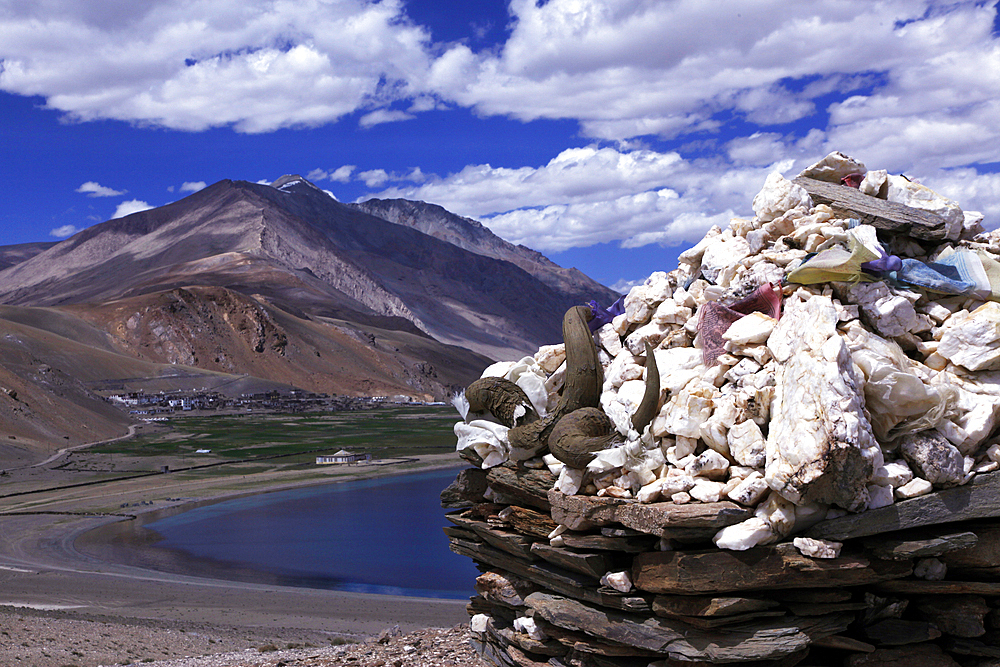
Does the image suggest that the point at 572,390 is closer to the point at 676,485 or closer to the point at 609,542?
the point at 609,542

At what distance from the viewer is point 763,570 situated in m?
5.62

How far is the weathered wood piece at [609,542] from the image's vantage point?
6.13m

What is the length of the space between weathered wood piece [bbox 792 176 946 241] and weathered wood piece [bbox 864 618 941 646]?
313 cm

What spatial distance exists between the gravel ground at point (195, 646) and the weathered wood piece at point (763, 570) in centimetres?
331

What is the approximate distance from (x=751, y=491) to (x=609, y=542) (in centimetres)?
113

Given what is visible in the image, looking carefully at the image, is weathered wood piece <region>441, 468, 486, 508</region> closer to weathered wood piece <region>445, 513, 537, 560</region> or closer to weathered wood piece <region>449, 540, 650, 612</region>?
weathered wood piece <region>445, 513, 537, 560</region>

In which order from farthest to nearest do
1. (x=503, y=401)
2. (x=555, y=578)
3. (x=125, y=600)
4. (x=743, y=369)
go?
(x=125, y=600), (x=503, y=401), (x=555, y=578), (x=743, y=369)

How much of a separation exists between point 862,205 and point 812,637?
3657 millimetres

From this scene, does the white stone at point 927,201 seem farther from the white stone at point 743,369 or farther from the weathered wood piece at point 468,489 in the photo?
the weathered wood piece at point 468,489

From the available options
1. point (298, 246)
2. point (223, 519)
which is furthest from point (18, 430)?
point (298, 246)

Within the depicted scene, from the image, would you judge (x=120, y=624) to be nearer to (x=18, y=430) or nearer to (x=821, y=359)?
(x=821, y=359)

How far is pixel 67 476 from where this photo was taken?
162 feet

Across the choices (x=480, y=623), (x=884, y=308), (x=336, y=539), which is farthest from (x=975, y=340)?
(x=336, y=539)

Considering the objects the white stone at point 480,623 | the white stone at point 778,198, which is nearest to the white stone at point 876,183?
the white stone at point 778,198
